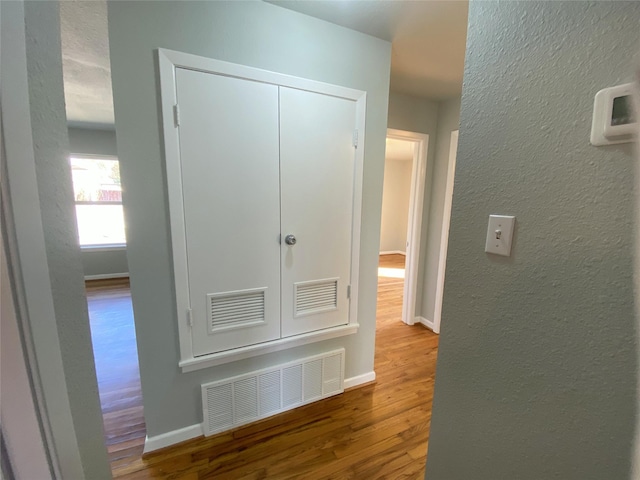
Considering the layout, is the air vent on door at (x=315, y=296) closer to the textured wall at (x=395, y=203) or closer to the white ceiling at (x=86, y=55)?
the white ceiling at (x=86, y=55)

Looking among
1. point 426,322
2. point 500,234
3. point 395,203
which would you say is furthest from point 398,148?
point 500,234

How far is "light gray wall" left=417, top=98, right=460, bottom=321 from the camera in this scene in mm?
2732

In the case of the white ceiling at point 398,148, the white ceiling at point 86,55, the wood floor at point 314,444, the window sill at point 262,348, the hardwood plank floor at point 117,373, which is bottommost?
the hardwood plank floor at point 117,373

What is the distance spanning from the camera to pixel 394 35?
1715mm

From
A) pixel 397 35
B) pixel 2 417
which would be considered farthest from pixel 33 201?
pixel 397 35

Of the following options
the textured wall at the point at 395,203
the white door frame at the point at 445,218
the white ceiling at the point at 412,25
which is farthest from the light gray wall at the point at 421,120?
the textured wall at the point at 395,203

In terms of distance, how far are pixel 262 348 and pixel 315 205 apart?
933mm

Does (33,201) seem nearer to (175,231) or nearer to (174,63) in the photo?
(175,231)

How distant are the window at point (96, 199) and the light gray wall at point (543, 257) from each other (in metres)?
5.15

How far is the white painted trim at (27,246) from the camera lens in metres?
0.42

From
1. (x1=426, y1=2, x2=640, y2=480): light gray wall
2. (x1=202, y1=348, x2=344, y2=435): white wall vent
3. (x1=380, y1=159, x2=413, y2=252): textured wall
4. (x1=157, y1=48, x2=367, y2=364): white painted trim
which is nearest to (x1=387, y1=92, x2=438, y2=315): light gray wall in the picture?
(x1=157, y1=48, x2=367, y2=364): white painted trim

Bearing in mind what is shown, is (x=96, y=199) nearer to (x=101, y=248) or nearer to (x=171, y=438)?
(x=101, y=248)

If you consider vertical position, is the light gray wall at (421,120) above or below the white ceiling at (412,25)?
below

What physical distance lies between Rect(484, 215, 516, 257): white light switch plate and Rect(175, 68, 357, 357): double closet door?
3.46ft
